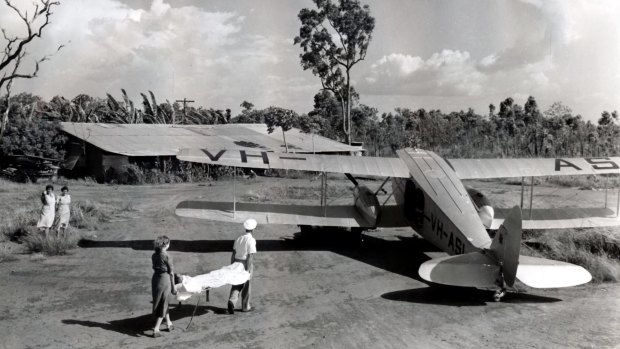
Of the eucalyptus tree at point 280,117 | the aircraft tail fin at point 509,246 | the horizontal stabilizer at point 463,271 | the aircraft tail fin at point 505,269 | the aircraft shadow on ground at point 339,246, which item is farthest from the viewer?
the eucalyptus tree at point 280,117

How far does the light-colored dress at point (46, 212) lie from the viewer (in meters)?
A: 11.9

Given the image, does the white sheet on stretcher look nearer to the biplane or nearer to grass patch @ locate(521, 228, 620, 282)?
the biplane

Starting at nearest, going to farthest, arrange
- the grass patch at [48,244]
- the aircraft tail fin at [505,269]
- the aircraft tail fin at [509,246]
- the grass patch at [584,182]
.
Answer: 1. the aircraft tail fin at [509,246]
2. the aircraft tail fin at [505,269]
3. the grass patch at [48,244]
4. the grass patch at [584,182]

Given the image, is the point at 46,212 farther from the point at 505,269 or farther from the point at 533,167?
the point at 533,167

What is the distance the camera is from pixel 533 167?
505 inches

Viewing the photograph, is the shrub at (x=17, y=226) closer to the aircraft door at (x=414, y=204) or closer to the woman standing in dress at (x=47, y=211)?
the woman standing in dress at (x=47, y=211)

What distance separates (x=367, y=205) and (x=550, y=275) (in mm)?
5197

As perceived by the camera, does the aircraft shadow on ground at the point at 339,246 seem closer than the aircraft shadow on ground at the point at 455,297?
No

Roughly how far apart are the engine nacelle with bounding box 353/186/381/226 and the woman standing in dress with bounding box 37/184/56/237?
23.9ft

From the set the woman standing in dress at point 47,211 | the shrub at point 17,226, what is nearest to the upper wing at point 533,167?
the woman standing in dress at point 47,211

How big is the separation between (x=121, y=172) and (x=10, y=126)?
22.4 ft

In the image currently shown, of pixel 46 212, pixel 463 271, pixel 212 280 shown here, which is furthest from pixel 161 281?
pixel 46 212

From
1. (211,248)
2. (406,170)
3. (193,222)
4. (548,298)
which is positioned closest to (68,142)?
(193,222)

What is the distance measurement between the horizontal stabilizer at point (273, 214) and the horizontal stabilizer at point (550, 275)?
4.74 meters
